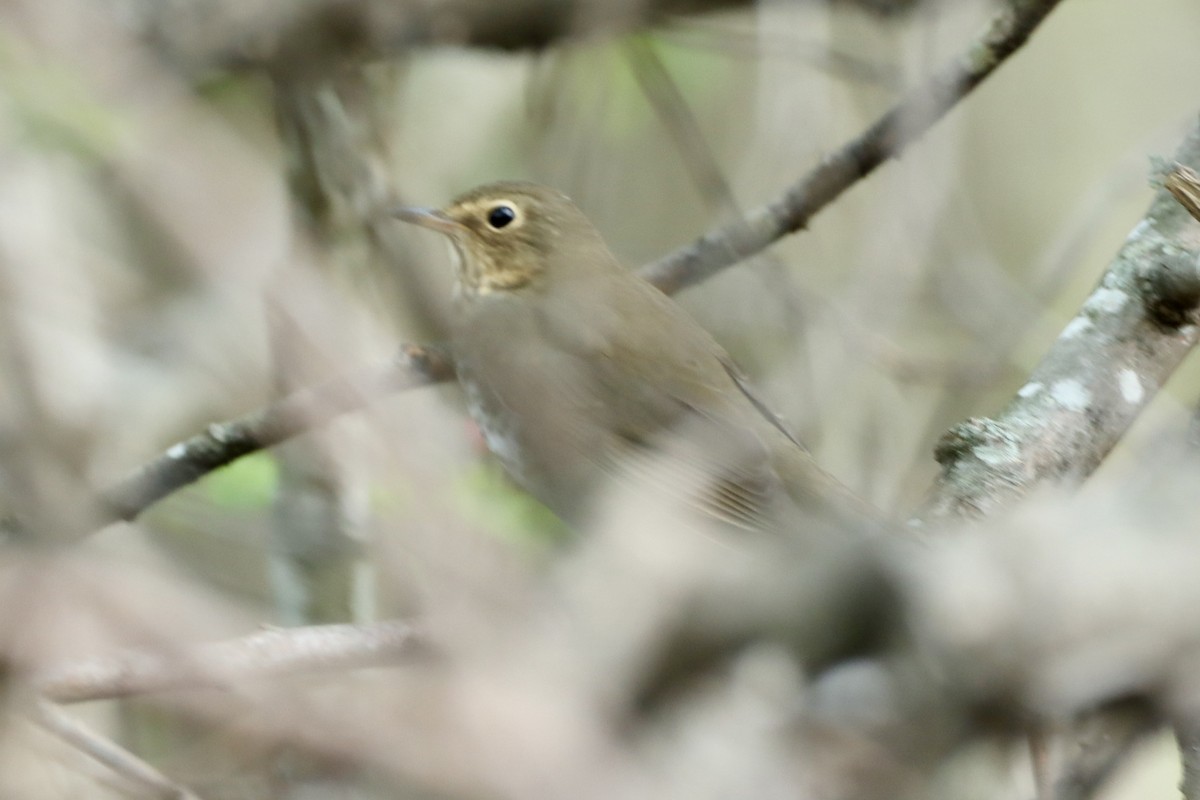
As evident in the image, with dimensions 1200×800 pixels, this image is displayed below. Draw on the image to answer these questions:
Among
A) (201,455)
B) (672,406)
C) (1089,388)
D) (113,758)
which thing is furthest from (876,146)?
(113,758)

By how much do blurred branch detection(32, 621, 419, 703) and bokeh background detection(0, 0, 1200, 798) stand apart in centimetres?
3

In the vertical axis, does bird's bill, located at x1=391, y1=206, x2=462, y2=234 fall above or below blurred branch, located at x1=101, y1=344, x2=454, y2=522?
above

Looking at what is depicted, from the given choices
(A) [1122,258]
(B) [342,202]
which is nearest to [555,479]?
(B) [342,202]

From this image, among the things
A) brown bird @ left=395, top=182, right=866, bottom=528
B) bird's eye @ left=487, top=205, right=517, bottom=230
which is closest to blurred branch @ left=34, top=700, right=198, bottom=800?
brown bird @ left=395, top=182, right=866, bottom=528

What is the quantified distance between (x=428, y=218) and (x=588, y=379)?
63 cm

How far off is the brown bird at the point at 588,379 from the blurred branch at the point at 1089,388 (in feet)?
0.87

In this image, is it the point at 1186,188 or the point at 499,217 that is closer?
the point at 1186,188

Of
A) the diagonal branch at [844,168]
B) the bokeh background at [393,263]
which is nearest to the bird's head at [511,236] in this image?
the bokeh background at [393,263]

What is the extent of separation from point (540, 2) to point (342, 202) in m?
0.85

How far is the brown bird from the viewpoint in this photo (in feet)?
8.96

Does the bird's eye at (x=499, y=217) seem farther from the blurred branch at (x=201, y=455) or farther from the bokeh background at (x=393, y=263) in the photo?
the blurred branch at (x=201, y=455)

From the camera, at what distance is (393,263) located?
105 inches

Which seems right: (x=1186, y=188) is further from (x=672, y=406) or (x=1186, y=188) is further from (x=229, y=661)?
(x=229, y=661)

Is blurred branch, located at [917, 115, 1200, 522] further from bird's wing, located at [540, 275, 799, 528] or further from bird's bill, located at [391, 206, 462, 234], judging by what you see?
bird's bill, located at [391, 206, 462, 234]
